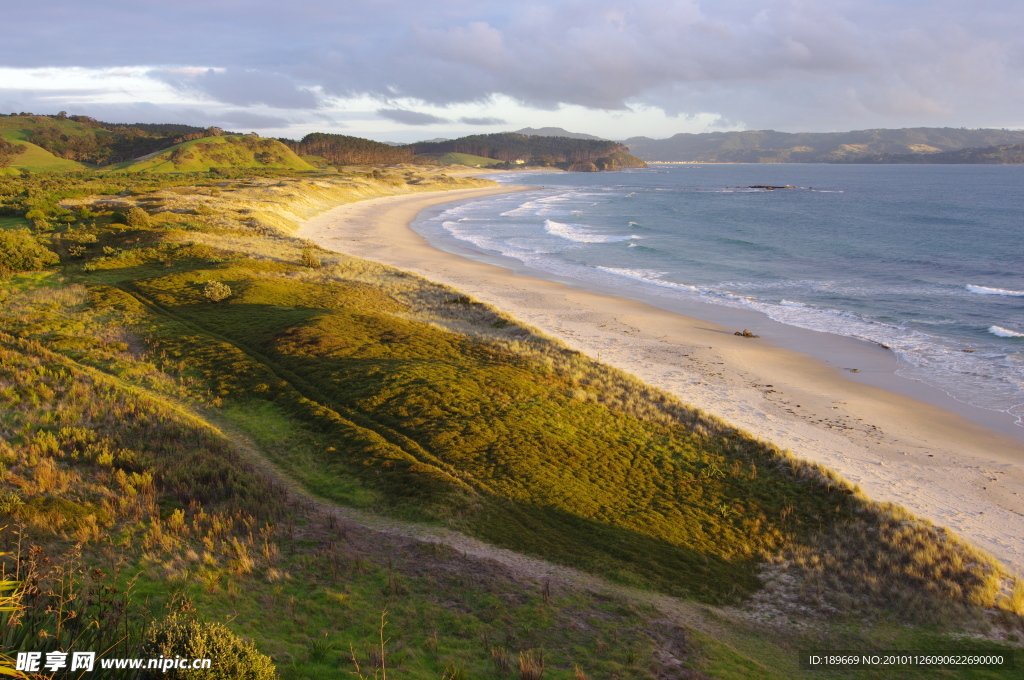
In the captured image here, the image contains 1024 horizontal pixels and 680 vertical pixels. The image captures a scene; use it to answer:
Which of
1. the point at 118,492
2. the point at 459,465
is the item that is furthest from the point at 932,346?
the point at 118,492

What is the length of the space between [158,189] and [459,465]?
245 feet

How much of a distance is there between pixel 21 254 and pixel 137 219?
14.7 meters

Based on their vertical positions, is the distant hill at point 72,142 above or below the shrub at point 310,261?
above

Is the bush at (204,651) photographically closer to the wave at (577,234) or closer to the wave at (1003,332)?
the wave at (1003,332)

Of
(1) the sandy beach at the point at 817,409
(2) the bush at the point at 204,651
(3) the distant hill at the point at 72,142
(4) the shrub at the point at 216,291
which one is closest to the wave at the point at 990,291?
(1) the sandy beach at the point at 817,409

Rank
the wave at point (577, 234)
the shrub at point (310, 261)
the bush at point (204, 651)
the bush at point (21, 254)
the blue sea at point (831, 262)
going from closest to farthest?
1. the bush at point (204, 651)
2. the blue sea at point (831, 262)
3. the bush at point (21, 254)
4. the shrub at point (310, 261)
5. the wave at point (577, 234)

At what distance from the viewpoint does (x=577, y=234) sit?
6719cm

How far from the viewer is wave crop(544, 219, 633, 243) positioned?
62.8m

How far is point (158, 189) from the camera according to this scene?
71.5 meters

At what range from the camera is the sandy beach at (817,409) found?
14.4m


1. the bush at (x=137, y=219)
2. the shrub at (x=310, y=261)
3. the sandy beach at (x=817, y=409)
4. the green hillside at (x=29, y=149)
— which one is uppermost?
the green hillside at (x=29, y=149)

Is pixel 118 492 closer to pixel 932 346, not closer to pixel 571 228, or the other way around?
pixel 932 346

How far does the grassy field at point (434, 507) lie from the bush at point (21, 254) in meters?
8.34

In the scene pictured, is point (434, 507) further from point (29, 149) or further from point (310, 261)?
point (29, 149)
